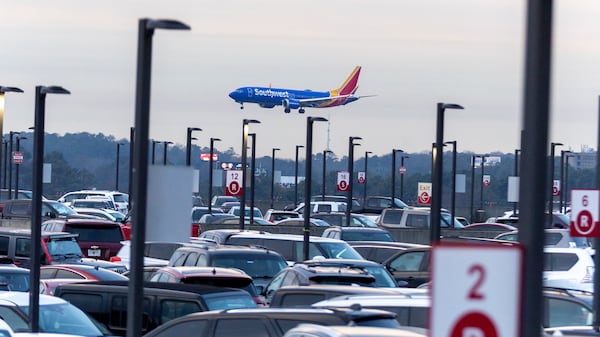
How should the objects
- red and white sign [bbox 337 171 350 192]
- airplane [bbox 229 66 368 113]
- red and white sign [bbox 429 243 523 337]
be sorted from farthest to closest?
1. airplane [bbox 229 66 368 113]
2. red and white sign [bbox 337 171 350 192]
3. red and white sign [bbox 429 243 523 337]

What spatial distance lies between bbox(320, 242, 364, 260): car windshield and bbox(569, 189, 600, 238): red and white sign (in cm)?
774

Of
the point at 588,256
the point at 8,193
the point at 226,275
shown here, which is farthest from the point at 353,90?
the point at 226,275

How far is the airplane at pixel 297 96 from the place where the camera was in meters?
108

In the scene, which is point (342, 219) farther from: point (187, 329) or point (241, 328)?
point (241, 328)

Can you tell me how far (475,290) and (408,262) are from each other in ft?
70.4

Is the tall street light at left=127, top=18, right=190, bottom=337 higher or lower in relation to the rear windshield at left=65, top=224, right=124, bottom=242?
higher

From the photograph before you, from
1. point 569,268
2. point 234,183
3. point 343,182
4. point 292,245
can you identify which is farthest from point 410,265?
point 343,182

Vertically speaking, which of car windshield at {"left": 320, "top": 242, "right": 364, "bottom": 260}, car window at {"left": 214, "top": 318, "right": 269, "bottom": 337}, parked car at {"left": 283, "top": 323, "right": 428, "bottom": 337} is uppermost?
parked car at {"left": 283, "top": 323, "right": 428, "bottom": 337}

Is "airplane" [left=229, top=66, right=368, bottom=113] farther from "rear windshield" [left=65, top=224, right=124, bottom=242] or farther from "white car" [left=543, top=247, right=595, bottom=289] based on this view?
"white car" [left=543, top=247, right=595, bottom=289]

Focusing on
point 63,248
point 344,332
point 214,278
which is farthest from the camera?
point 63,248

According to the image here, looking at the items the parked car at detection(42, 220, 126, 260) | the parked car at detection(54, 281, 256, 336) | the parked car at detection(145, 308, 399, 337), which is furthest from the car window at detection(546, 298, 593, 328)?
the parked car at detection(42, 220, 126, 260)

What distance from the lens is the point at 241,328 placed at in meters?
13.7

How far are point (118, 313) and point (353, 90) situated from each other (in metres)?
112

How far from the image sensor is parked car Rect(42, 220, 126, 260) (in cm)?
3534
